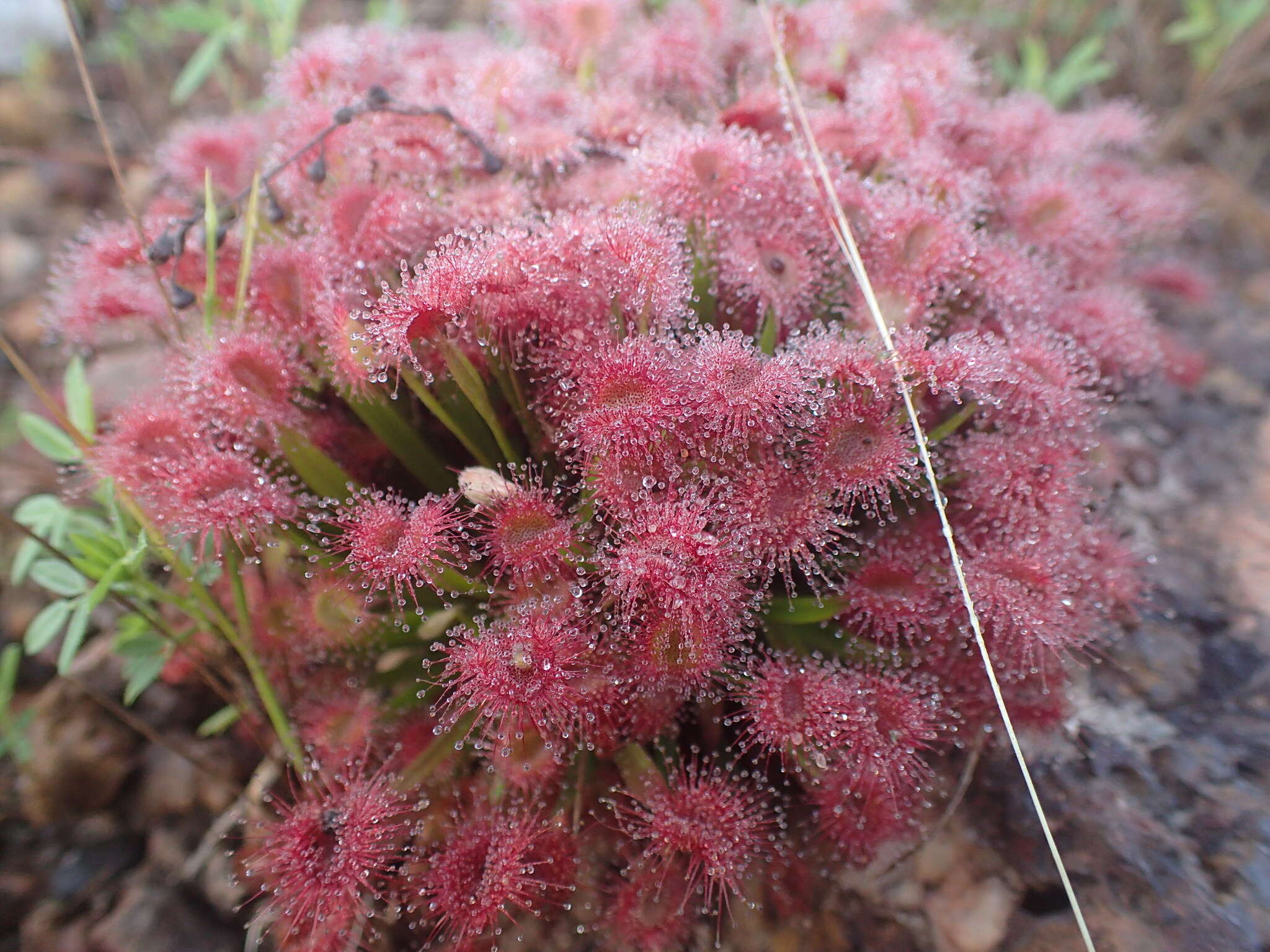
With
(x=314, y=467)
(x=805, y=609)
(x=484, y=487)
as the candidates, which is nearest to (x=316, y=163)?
(x=314, y=467)

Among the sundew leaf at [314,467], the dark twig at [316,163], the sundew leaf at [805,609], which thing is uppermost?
the dark twig at [316,163]

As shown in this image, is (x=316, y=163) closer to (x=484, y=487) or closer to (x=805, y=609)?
(x=484, y=487)

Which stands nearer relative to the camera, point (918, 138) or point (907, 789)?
point (907, 789)

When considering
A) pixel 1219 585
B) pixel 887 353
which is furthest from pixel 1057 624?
pixel 1219 585

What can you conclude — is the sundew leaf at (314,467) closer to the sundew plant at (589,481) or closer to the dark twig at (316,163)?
the sundew plant at (589,481)

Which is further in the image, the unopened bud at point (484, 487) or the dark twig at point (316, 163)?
the dark twig at point (316, 163)

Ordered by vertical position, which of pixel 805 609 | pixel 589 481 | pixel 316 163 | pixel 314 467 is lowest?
pixel 805 609

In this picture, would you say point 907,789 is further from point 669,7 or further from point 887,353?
point 669,7

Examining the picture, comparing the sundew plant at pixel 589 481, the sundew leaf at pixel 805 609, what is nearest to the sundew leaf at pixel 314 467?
the sundew plant at pixel 589 481
